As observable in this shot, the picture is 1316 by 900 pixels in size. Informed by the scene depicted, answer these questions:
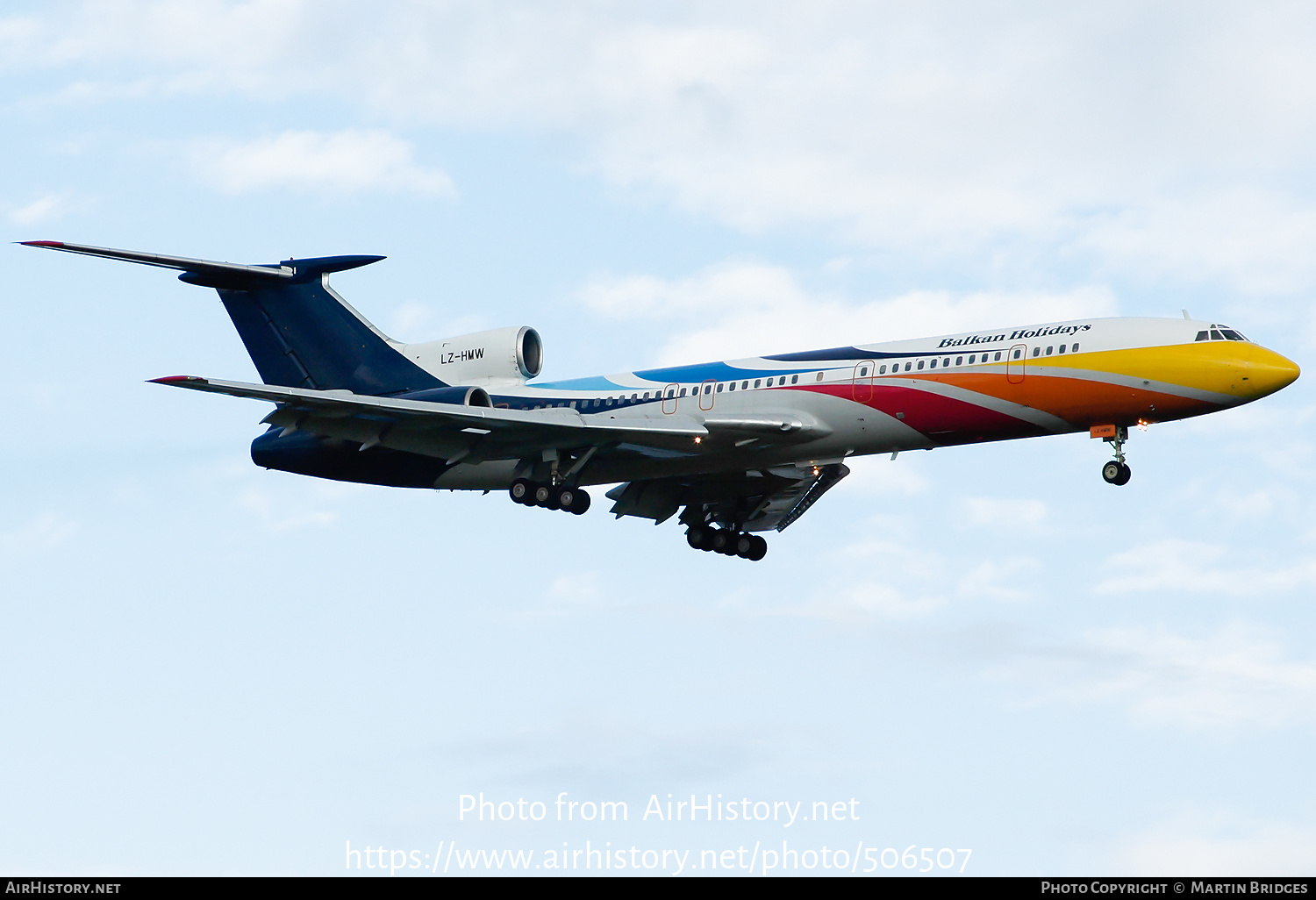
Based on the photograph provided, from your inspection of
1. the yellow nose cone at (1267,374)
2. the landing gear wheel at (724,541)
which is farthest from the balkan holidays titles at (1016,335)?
the landing gear wheel at (724,541)

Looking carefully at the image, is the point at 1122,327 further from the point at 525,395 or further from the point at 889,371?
the point at 525,395

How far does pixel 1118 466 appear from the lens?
28.1m

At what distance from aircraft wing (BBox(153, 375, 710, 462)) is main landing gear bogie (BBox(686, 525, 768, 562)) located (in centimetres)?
516

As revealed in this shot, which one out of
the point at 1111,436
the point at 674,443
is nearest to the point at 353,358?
the point at 674,443

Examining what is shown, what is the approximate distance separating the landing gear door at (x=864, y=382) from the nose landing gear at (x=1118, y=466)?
14.0ft

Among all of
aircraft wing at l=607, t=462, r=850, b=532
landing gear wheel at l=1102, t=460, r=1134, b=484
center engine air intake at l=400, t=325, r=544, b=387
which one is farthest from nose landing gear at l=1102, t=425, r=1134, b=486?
center engine air intake at l=400, t=325, r=544, b=387

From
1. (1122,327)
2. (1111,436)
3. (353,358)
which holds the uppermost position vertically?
(353,358)

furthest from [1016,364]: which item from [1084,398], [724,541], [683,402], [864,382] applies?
[724,541]

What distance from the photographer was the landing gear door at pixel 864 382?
97.2ft

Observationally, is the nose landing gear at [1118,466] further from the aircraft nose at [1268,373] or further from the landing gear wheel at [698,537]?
the landing gear wheel at [698,537]

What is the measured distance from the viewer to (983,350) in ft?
95.2

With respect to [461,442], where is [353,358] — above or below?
above

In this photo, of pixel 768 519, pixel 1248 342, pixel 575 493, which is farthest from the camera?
pixel 768 519

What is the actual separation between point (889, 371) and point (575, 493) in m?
6.82
